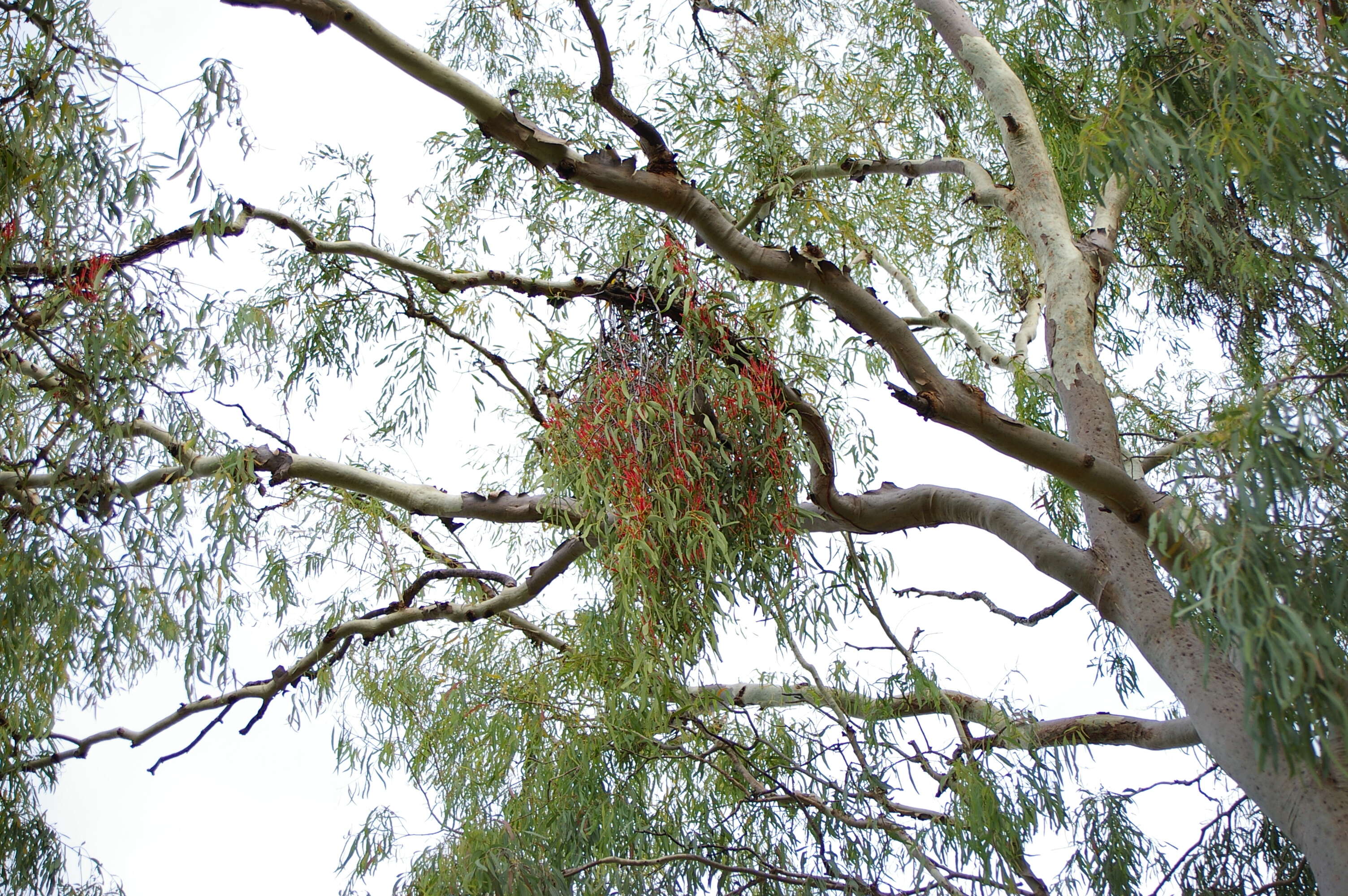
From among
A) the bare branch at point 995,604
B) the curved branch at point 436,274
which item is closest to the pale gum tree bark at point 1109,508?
the bare branch at point 995,604

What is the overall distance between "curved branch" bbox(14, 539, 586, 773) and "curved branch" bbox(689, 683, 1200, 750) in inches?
17.1

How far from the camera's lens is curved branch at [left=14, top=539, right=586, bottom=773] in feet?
8.18

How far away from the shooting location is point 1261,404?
127cm

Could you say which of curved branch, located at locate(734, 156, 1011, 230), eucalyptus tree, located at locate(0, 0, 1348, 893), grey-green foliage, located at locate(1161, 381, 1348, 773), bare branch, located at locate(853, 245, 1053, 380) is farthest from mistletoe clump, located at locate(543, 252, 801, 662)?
bare branch, located at locate(853, 245, 1053, 380)

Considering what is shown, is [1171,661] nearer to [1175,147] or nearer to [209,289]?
[1175,147]

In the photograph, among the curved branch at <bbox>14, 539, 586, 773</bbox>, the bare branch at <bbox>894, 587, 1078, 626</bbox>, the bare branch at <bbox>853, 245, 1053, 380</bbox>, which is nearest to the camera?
the curved branch at <bbox>14, 539, 586, 773</bbox>

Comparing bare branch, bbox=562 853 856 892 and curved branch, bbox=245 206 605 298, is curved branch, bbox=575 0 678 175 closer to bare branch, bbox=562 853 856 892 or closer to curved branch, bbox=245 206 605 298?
curved branch, bbox=245 206 605 298

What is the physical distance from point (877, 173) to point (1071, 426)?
1227 mm

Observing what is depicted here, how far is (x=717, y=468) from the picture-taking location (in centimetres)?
215

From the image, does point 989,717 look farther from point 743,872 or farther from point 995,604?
point 743,872

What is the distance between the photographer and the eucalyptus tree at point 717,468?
1702mm

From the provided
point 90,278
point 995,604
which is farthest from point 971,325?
point 90,278

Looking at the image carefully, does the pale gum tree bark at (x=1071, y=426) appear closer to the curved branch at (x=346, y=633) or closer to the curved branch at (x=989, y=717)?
the curved branch at (x=989, y=717)

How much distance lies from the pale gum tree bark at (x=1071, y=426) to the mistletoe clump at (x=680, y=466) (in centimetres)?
19
